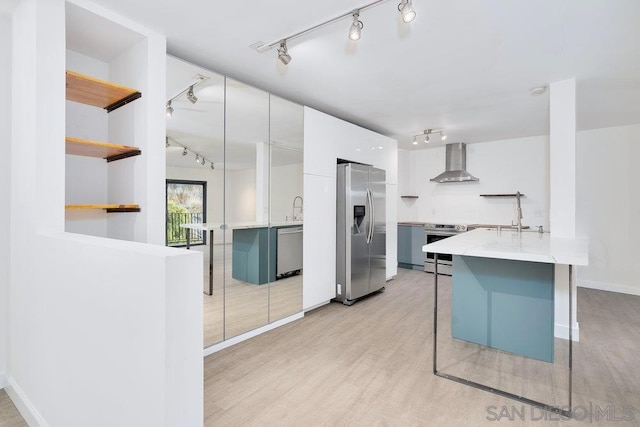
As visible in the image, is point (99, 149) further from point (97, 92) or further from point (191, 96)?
point (191, 96)

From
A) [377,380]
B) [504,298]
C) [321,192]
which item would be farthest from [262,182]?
[504,298]

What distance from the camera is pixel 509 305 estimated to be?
2.58 m

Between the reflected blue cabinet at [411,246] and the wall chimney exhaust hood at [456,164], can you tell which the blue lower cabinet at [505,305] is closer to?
the reflected blue cabinet at [411,246]

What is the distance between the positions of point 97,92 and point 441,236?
5422mm

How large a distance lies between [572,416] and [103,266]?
272 centimetres

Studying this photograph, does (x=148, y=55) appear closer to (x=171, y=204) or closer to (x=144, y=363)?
(x=171, y=204)

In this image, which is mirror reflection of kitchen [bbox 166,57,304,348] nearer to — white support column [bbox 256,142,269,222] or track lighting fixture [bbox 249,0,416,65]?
white support column [bbox 256,142,269,222]

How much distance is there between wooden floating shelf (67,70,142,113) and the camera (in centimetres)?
190

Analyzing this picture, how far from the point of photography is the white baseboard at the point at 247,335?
2672mm

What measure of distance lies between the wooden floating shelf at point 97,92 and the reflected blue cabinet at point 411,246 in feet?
17.0

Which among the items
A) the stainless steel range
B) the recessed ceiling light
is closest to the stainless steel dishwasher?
the recessed ceiling light

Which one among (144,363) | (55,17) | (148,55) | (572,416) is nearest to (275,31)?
(148,55)

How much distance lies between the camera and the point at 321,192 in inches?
147

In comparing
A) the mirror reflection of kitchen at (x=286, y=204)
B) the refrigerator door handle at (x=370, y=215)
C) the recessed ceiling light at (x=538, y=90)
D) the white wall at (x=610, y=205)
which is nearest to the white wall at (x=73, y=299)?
the mirror reflection of kitchen at (x=286, y=204)
